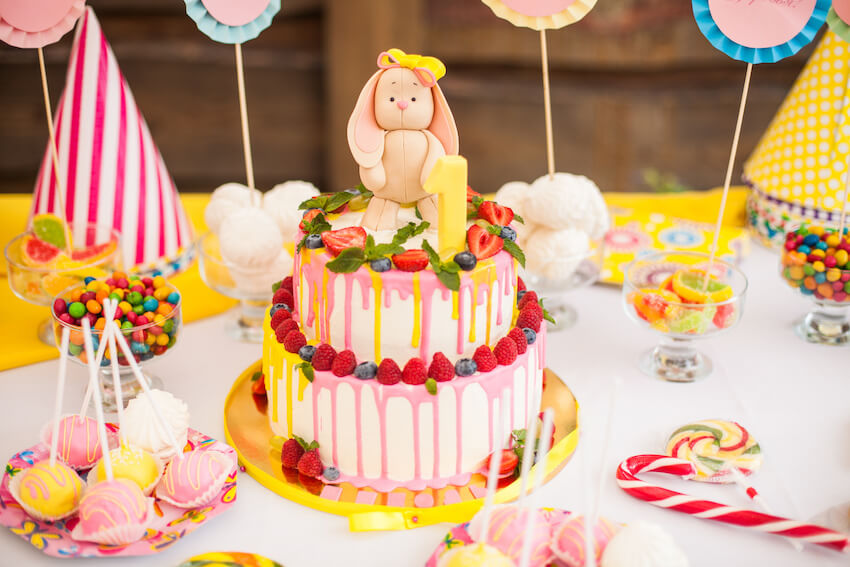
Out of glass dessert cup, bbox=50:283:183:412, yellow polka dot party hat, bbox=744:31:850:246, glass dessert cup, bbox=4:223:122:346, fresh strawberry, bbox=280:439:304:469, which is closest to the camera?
fresh strawberry, bbox=280:439:304:469

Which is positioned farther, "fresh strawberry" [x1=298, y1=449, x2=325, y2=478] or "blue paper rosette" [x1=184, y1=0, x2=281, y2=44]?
"blue paper rosette" [x1=184, y1=0, x2=281, y2=44]

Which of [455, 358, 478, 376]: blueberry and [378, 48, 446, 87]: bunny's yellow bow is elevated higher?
[378, 48, 446, 87]: bunny's yellow bow

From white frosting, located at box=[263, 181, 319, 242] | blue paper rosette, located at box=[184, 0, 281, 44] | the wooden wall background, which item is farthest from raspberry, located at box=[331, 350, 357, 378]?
the wooden wall background

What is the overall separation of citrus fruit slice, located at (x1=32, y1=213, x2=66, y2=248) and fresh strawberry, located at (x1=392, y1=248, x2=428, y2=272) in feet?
4.05

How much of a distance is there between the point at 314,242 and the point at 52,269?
3.02ft

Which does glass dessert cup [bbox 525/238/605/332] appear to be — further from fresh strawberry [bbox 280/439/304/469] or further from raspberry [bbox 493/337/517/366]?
fresh strawberry [bbox 280/439/304/469]

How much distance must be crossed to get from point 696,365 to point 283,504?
47.7 inches

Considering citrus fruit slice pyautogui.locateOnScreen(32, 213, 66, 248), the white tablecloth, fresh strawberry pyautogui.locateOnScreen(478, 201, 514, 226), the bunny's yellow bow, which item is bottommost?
the white tablecloth

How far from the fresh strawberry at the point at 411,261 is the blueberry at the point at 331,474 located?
1.57 feet

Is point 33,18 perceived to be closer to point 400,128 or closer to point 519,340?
point 400,128

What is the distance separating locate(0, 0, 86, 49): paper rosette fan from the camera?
2109mm

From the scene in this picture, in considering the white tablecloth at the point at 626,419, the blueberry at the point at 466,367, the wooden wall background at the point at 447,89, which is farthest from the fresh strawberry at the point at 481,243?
the wooden wall background at the point at 447,89

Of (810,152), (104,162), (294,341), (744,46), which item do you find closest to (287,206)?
(104,162)

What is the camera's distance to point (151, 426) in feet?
5.97
